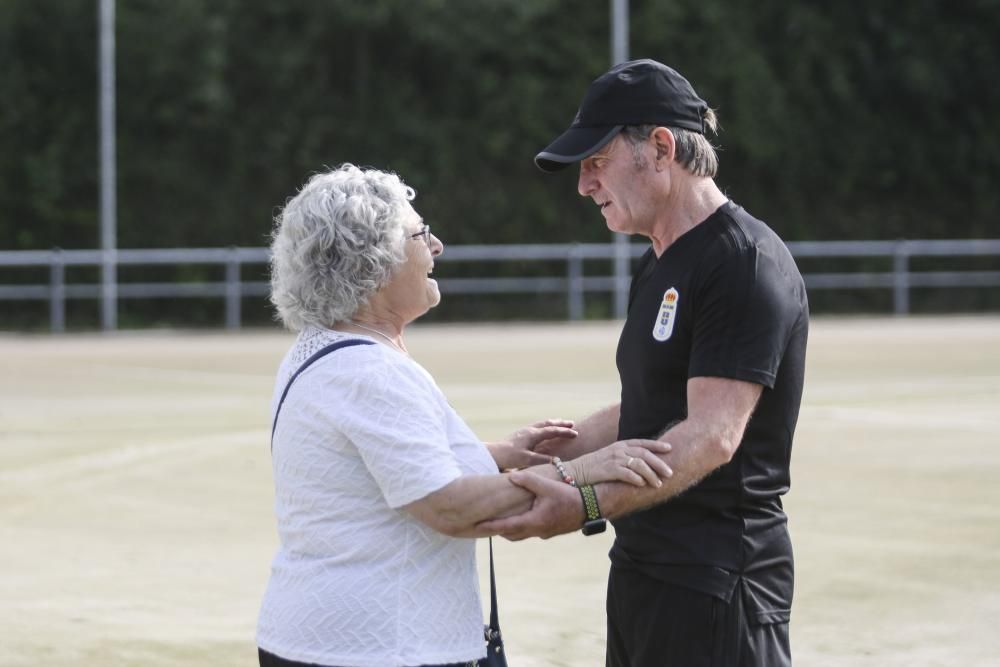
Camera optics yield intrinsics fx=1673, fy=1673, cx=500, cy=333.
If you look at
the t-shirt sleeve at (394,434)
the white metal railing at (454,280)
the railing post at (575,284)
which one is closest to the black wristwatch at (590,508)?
the t-shirt sleeve at (394,434)

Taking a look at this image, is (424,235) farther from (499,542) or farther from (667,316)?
(499,542)

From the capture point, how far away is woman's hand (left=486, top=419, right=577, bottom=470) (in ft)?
13.5

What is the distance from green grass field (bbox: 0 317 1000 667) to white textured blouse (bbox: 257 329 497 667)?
96.7 inches

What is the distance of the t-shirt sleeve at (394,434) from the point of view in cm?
342

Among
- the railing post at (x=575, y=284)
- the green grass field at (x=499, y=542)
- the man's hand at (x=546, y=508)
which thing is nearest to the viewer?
the man's hand at (x=546, y=508)

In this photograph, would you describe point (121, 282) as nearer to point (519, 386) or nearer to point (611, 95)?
point (519, 386)

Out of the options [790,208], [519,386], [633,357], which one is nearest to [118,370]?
[519,386]

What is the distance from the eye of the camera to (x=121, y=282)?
29.6 m

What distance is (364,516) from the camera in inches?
138

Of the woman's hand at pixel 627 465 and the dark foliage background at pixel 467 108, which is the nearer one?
the woman's hand at pixel 627 465

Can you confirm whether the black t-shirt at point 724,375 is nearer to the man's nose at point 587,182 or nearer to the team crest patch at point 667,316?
the team crest patch at point 667,316

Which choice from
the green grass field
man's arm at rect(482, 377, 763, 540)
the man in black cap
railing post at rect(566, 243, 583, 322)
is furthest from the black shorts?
railing post at rect(566, 243, 583, 322)

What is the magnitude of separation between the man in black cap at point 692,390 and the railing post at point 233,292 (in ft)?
77.5

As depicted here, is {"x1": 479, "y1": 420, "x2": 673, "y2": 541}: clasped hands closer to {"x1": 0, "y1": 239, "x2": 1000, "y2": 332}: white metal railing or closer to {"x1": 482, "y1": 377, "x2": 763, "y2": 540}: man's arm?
{"x1": 482, "y1": 377, "x2": 763, "y2": 540}: man's arm
